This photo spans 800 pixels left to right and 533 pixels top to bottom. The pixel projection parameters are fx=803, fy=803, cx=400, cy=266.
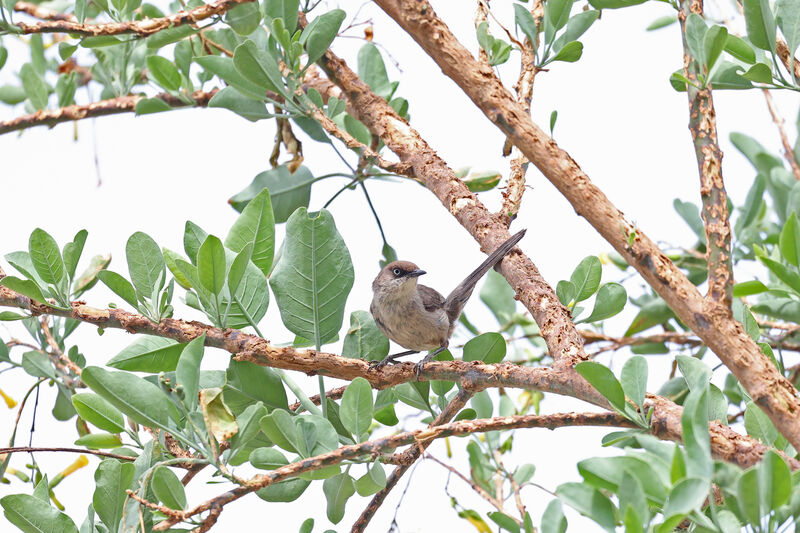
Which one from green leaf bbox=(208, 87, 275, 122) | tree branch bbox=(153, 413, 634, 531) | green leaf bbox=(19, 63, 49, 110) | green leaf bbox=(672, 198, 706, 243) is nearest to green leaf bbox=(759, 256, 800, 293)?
tree branch bbox=(153, 413, 634, 531)

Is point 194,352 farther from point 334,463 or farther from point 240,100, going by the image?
point 240,100

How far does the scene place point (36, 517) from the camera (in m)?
2.04

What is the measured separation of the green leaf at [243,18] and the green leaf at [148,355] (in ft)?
3.44

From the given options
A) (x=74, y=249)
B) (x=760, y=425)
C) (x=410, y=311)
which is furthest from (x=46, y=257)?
(x=410, y=311)

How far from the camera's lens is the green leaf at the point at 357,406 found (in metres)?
2.01

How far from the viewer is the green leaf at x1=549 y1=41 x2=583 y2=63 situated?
2.61m

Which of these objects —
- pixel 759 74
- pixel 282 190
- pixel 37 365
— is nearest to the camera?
→ pixel 759 74

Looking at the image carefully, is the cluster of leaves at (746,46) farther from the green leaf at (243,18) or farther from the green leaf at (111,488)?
the green leaf at (111,488)

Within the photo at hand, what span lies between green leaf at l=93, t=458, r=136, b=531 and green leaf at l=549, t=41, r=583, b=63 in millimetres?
1833

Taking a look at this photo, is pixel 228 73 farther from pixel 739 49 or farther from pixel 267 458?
pixel 739 49

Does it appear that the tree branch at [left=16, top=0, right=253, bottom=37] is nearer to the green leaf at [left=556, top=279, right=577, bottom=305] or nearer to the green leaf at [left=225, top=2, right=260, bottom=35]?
the green leaf at [left=225, top=2, right=260, bottom=35]

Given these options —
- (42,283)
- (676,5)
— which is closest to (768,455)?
(676,5)

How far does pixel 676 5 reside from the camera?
85.6 inches

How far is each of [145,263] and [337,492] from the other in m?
0.85
